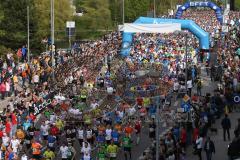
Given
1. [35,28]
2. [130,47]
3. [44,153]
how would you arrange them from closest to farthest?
[44,153], [130,47], [35,28]

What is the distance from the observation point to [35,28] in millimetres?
55312

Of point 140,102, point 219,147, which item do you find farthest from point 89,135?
point 219,147

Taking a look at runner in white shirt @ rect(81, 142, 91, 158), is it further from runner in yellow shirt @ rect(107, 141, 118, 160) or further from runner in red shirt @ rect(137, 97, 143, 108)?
runner in red shirt @ rect(137, 97, 143, 108)

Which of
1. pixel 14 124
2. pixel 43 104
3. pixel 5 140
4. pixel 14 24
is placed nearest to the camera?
pixel 5 140

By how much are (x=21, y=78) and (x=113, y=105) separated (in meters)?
8.09

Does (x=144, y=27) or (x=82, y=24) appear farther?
(x=82, y=24)

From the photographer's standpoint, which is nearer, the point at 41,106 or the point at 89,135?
the point at 89,135

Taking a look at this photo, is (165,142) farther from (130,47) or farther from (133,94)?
(130,47)

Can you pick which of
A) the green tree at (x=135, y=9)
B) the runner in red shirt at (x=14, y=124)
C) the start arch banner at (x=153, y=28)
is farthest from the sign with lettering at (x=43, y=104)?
the green tree at (x=135, y=9)


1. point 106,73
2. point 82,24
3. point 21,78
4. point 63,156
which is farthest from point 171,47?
point 82,24

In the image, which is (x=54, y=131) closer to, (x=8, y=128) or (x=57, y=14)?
(x=8, y=128)

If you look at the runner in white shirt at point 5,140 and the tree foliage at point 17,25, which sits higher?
the tree foliage at point 17,25

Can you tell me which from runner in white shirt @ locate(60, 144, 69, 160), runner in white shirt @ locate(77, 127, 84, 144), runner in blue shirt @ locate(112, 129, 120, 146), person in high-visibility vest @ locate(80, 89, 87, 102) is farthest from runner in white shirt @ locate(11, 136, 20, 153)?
person in high-visibility vest @ locate(80, 89, 87, 102)

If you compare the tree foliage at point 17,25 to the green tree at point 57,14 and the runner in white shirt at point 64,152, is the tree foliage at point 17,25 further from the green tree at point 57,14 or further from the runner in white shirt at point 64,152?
the runner in white shirt at point 64,152
